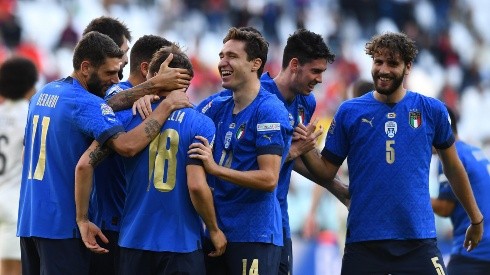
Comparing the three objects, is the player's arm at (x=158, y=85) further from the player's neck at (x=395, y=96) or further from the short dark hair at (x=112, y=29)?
the player's neck at (x=395, y=96)

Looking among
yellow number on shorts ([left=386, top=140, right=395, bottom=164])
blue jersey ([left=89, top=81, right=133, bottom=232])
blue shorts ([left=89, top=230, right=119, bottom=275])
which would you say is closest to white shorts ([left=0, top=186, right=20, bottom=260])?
blue shorts ([left=89, top=230, right=119, bottom=275])

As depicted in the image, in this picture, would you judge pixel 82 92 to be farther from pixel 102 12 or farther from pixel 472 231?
pixel 102 12

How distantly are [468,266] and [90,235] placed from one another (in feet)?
12.1

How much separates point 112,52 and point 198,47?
40.0ft

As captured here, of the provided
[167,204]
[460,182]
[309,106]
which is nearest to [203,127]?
[167,204]

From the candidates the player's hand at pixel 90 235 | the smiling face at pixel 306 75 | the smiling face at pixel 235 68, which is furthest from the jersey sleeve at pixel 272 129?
the player's hand at pixel 90 235

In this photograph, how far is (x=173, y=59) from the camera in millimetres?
6633

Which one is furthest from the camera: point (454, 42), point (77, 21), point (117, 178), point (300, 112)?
point (454, 42)

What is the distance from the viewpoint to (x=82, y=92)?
6613mm

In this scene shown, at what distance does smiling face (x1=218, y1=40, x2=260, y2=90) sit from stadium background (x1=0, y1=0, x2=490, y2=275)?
23.0ft

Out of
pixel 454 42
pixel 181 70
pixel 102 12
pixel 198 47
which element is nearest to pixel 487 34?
pixel 454 42

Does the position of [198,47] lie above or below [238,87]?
above

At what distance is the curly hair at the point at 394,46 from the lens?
23.2 feet

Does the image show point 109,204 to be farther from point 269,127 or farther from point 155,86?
point 269,127
